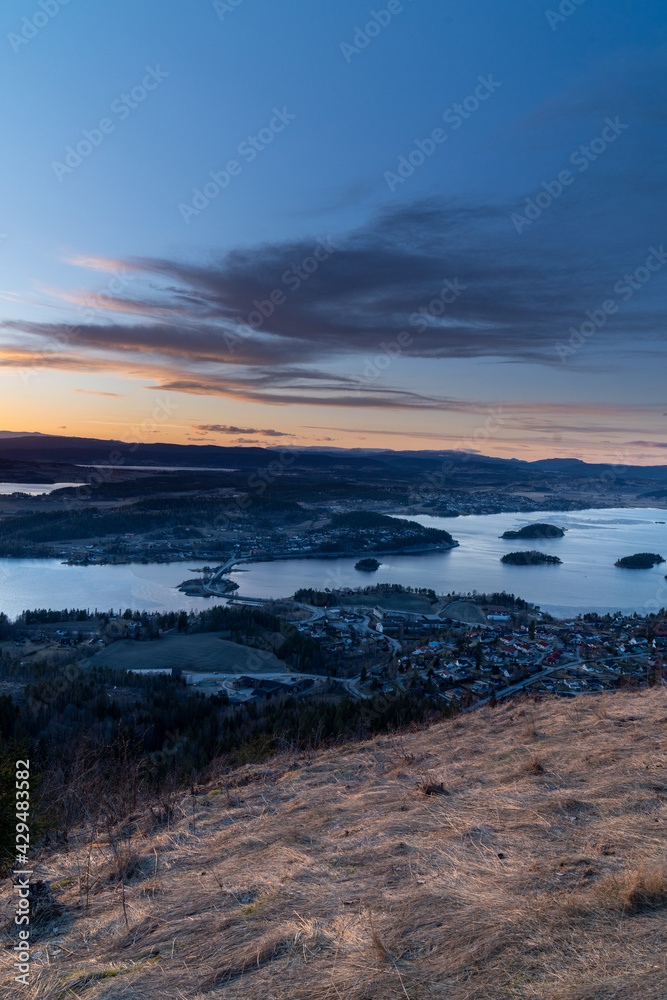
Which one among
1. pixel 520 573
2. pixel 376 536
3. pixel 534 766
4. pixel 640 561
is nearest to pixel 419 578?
pixel 520 573

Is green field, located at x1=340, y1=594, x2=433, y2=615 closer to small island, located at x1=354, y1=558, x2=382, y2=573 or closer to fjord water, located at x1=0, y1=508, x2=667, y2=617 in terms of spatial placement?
fjord water, located at x1=0, y1=508, x2=667, y2=617

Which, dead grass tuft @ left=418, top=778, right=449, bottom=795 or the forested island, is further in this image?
the forested island

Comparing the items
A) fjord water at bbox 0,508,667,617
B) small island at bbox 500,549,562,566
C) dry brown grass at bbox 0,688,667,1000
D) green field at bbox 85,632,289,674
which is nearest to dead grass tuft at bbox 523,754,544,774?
dry brown grass at bbox 0,688,667,1000

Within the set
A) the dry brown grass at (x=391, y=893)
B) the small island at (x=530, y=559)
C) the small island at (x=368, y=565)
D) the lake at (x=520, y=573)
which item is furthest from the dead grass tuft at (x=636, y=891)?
the small island at (x=530, y=559)

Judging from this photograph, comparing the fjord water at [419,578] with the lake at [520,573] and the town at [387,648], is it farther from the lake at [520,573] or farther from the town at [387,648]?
the town at [387,648]

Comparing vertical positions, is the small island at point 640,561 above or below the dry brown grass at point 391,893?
below
